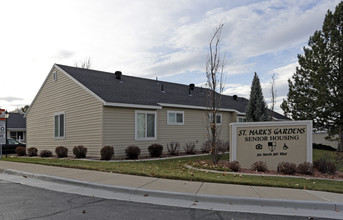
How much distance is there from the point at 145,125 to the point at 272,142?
7.74m

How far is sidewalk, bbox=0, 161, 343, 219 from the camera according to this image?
19.7ft

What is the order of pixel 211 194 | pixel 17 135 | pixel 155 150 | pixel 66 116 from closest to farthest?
pixel 211 194
pixel 155 150
pixel 66 116
pixel 17 135

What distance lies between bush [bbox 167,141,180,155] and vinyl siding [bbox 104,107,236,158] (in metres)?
0.28

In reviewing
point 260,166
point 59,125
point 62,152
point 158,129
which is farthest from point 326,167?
point 59,125

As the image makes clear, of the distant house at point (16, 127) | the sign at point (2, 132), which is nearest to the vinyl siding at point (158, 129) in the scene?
the sign at point (2, 132)

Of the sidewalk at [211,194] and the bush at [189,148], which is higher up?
the sidewalk at [211,194]

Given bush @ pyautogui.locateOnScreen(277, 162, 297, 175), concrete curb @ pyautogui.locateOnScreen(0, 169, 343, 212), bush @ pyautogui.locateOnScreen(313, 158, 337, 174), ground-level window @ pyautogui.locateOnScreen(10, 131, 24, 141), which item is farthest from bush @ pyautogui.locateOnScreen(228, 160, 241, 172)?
ground-level window @ pyautogui.locateOnScreen(10, 131, 24, 141)

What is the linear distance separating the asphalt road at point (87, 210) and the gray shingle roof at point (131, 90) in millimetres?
8690

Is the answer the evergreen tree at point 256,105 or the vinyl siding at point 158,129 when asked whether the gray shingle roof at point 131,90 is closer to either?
the vinyl siding at point 158,129

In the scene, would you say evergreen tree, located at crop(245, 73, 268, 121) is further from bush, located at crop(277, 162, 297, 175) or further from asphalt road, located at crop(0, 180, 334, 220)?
asphalt road, located at crop(0, 180, 334, 220)

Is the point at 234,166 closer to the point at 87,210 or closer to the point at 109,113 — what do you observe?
the point at 87,210

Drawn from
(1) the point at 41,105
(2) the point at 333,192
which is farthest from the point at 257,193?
(1) the point at 41,105

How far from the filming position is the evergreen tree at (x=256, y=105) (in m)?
16.0

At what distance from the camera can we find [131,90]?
1850 cm
